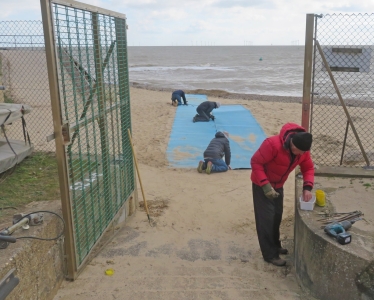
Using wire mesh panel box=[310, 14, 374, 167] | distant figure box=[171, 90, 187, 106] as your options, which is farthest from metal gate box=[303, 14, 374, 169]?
distant figure box=[171, 90, 187, 106]

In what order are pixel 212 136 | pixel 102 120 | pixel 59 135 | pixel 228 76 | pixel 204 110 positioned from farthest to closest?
pixel 228 76, pixel 204 110, pixel 212 136, pixel 102 120, pixel 59 135

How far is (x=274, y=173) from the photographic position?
12.9 ft

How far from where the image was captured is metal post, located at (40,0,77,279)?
299cm

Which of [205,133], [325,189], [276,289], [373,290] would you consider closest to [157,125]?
[205,133]

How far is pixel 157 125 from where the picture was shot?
11.8 m

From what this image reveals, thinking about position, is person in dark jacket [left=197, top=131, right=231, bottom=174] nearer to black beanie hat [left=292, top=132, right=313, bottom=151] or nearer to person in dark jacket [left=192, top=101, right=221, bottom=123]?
black beanie hat [left=292, top=132, right=313, bottom=151]

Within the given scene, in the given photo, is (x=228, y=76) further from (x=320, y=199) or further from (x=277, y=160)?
(x=277, y=160)

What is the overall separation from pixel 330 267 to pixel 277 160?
110cm

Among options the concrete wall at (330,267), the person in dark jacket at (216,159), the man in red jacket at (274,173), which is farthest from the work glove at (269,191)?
the person in dark jacket at (216,159)

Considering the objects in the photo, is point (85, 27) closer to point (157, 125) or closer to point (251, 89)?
point (157, 125)

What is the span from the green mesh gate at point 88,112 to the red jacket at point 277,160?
5.52 ft

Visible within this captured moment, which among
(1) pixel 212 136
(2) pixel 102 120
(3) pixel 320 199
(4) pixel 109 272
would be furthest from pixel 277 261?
(1) pixel 212 136

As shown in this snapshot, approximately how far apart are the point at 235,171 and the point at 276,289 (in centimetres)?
406

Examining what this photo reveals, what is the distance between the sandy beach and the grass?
978mm
